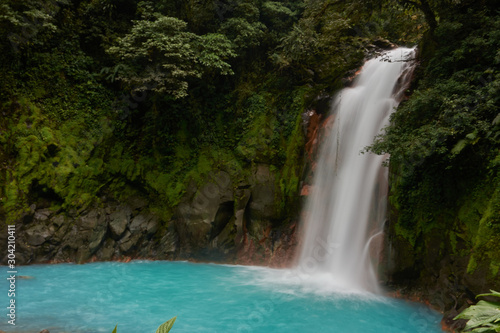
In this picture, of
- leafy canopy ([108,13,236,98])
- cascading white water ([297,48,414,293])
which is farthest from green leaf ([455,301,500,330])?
leafy canopy ([108,13,236,98])

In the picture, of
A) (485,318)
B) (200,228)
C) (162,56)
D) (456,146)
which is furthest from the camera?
(200,228)

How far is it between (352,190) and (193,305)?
16.6ft

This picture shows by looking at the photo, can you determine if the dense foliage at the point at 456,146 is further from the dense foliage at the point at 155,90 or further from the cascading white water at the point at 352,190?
the dense foliage at the point at 155,90

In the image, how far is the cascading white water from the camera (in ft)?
26.0

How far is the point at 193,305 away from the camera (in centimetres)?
677

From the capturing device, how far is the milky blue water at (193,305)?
19.0 feet

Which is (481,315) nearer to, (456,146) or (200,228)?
(456,146)

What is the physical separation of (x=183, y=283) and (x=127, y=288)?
1363 millimetres

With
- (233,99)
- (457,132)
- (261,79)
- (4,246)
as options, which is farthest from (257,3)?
(4,246)

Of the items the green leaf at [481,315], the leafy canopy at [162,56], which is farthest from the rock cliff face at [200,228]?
the green leaf at [481,315]

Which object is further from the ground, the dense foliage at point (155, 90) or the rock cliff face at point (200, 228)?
the dense foliage at point (155, 90)

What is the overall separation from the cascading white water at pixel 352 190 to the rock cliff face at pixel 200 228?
1142 mm

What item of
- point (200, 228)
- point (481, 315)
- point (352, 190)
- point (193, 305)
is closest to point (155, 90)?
point (200, 228)

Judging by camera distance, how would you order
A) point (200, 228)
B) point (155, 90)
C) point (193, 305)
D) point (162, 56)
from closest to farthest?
point (193, 305) → point (155, 90) → point (162, 56) → point (200, 228)
